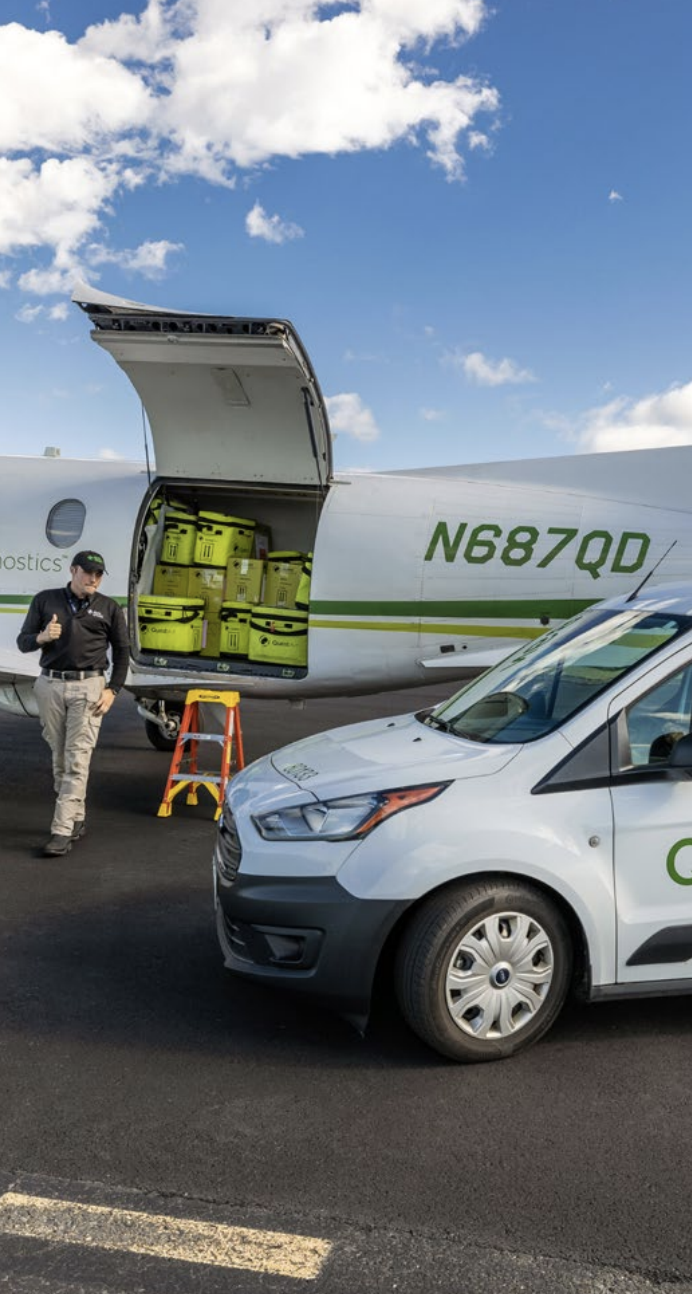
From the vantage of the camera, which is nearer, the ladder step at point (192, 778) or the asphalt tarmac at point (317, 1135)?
the asphalt tarmac at point (317, 1135)

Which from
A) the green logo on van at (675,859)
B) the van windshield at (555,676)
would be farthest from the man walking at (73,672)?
the green logo on van at (675,859)

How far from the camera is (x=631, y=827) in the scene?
11.9ft

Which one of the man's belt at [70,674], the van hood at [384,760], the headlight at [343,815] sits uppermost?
the man's belt at [70,674]

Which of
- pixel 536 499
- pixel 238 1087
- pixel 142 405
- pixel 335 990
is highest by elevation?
pixel 142 405

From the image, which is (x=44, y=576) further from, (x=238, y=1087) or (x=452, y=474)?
(x=238, y=1087)

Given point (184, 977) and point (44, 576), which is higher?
point (44, 576)

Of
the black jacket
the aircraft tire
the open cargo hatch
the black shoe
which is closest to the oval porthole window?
the open cargo hatch

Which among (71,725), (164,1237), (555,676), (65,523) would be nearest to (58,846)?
(71,725)

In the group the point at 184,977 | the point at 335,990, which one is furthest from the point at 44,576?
the point at 335,990

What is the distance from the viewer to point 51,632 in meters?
6.52

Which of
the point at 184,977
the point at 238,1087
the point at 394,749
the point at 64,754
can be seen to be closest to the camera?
the point at 238,1087

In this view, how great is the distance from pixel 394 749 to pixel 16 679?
4.79m

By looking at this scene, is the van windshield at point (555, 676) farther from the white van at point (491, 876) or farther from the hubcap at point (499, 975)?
the hubcap at point (499, 975)

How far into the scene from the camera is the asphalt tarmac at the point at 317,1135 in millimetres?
2541
